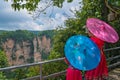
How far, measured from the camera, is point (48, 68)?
739 inches

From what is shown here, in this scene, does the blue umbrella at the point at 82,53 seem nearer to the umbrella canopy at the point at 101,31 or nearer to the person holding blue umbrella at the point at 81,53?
the person holding blue umbrella at the point at 81,53

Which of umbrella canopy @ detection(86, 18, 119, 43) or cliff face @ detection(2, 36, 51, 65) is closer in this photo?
umbrella canopy @ detection(86, 18, 119, 43)

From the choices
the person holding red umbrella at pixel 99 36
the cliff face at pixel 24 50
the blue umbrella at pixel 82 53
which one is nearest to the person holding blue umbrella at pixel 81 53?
the blue umbrella at pixel 82 53

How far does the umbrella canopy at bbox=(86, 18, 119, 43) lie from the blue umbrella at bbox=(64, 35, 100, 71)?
0.86 feet

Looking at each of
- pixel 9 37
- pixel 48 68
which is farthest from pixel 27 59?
pixel 48 68

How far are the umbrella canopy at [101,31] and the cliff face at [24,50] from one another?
10326 centimetres

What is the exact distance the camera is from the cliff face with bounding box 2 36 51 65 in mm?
113875

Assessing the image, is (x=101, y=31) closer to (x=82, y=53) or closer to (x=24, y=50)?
(x=82, y=53)

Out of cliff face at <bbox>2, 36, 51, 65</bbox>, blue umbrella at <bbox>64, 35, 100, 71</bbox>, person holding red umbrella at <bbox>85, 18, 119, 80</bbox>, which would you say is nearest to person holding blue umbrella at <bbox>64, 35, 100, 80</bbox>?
blue umbrella at <bbox>64, 35, 100, 71</bbox>

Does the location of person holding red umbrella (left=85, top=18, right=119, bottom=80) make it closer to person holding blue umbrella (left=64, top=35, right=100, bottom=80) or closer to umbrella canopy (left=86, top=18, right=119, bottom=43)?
umbrella canopy (left=86, top=18, right=119, bottom=43)

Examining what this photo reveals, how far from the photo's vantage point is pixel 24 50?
121625 millimetres

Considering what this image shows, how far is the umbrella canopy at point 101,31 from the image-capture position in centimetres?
604

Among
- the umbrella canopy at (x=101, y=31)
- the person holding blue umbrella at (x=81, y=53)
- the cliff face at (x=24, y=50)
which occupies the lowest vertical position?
the cliff face at (x=24, y=50)

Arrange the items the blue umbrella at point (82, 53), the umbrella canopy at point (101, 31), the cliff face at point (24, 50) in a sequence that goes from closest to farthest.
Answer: the blue umbrella at point (82, 53) → the umbrella canopy at point (101, 31) → the cliff face at point (24, 50)
